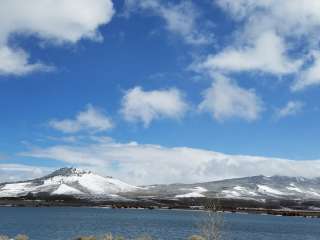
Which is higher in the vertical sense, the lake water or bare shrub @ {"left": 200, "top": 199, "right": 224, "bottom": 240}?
the lake water

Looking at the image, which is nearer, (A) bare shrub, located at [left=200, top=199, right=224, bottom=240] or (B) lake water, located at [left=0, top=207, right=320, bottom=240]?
(A) bare shrub, located at [left=200, top=199, right=224, bottom=240]

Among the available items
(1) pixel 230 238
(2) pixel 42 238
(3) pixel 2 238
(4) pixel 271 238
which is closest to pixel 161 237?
(1) pixel 230 238

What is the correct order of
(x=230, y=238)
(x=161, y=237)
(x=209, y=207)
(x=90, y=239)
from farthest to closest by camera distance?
1. (x=230, y=238)
2. (x=161, y=237)
3. (x=90, y=239)
4. (x=209, y=207)

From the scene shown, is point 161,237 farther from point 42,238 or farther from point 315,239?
point 315,239

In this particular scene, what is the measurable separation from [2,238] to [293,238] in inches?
2712

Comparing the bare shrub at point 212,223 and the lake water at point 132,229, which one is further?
the lake water at point 132,229

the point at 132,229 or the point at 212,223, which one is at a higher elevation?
the point at 132,229

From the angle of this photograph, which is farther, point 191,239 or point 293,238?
point 293,238

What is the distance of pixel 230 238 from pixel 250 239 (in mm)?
4776

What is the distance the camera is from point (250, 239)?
9812cm

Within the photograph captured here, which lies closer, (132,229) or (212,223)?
(212,223)

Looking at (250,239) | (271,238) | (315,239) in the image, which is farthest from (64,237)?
(315,239)

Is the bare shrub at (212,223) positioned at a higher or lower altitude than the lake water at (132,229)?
lower

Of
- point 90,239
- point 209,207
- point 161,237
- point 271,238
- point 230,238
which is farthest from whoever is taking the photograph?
point 271,238
